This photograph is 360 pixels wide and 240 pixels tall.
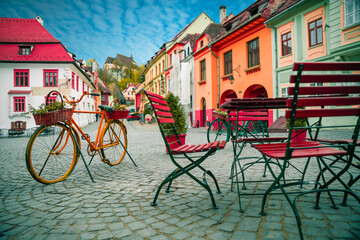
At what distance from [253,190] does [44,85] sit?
77.5 feet

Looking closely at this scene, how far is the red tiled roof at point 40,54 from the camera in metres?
21.3

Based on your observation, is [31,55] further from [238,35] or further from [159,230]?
[159,230]

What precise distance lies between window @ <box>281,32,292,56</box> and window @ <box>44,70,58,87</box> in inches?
772

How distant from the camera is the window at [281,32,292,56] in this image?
1258cm

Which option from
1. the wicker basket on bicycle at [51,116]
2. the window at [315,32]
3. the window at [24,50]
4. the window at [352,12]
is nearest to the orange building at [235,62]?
the window at [315,32]

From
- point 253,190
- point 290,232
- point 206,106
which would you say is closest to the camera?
point 290,232

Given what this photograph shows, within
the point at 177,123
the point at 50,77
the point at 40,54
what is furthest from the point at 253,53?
the point at 40,54

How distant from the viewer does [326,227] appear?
5.86ft

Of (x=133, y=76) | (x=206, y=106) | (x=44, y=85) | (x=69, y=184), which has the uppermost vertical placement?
(x=133, y=76)

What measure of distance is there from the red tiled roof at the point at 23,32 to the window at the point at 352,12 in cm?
2326

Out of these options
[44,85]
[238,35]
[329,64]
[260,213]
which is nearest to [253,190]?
[260,213]

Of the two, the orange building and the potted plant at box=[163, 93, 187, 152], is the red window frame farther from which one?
the potted plant at box=[163, 93, 187, 152]

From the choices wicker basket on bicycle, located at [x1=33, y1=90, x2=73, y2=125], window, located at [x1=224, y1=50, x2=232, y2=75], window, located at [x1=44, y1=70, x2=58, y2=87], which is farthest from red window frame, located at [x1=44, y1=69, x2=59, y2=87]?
wicker basket on bicycle, located at [x1=33, y1=90, x2=73, y2=125]

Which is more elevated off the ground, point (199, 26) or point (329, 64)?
point (199, 26)
